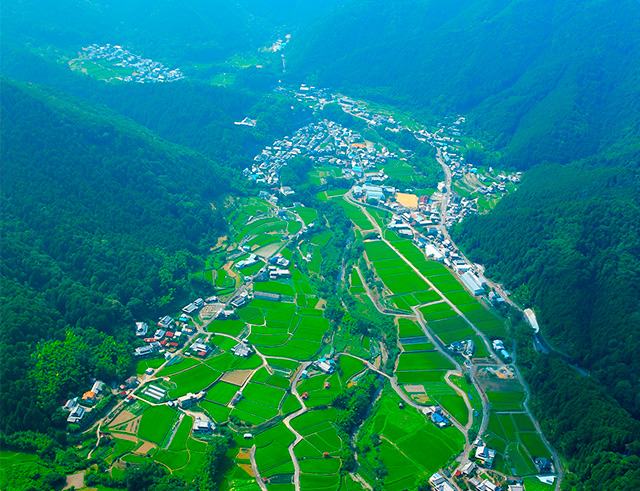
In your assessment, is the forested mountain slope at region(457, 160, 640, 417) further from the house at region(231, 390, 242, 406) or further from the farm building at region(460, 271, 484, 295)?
the house at region(231, 390, 242, 406)

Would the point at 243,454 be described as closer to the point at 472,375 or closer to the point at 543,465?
the point at 472,375

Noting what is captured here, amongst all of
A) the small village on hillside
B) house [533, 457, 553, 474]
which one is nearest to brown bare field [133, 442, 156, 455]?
the small village on hillside

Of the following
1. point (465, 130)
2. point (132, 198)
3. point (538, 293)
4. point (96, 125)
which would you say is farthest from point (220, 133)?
point (538, 293)

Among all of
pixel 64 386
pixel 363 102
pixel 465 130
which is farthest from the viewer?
pixel 363 102

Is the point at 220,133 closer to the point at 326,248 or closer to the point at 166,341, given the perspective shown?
the point at 326,248

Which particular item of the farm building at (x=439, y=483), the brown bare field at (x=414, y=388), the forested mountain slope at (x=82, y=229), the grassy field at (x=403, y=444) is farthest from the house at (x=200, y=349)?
the farm building at (x=439, y=483)

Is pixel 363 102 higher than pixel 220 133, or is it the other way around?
pixel 363 102

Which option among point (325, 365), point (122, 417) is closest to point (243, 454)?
point (122, 417)
